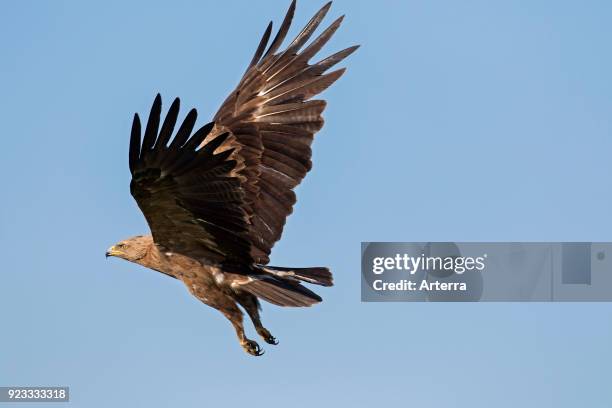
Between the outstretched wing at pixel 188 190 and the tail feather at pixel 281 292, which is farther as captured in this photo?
the tail feather at pixel 281 292

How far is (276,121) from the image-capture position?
12.3 m

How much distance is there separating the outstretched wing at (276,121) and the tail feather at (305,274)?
0.28 m

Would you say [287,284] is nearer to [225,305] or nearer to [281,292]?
[281,292]

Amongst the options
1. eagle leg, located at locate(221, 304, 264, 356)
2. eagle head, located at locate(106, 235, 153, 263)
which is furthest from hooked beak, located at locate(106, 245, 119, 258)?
eagle leg, located at locate(221, 304, 264, 356)

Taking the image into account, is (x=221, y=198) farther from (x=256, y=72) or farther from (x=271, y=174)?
(x=256, y=72)

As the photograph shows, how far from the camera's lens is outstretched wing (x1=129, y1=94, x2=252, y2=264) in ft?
34.7

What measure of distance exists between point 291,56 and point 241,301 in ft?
8.24

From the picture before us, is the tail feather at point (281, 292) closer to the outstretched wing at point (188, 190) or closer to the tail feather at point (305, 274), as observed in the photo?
the tail feather at point (305, 274)

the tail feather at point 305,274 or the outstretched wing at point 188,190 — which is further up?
the outstretched wing at point 188,190

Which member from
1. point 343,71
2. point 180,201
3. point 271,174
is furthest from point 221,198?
point 343,71

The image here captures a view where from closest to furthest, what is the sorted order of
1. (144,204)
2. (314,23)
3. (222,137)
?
(222,137) → (144,204) → (314,23)

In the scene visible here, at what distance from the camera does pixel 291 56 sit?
1259cm

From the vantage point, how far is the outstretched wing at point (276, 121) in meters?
12.0

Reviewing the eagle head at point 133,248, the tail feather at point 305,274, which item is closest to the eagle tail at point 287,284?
the tail feather at point 305,274
